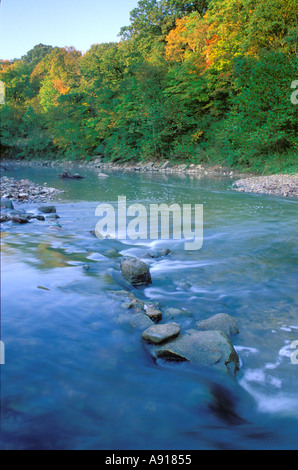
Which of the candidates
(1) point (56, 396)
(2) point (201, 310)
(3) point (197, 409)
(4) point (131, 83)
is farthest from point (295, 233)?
(4) point (131, 83)

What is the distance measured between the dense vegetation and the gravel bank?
2.05 meters

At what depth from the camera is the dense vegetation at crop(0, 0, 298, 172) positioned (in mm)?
16453

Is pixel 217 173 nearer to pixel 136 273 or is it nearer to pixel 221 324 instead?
pixel 136 273

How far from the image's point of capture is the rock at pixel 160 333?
281 cm

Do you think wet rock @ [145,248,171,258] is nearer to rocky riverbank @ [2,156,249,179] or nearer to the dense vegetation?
the dense vegetation

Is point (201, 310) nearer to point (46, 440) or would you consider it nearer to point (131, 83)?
point (46, 440)

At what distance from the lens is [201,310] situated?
144 inches

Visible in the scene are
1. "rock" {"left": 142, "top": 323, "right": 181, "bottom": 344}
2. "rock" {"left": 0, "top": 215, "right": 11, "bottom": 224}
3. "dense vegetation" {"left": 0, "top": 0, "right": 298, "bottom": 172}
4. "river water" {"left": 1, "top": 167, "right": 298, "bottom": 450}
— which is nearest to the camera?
"river water" {"left": 1, "top": 167, "right": 298, "bottom": 450}

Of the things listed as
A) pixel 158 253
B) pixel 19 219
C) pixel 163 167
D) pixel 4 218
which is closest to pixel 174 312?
pixel 158 253

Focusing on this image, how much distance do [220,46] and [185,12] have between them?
17448 millimetres

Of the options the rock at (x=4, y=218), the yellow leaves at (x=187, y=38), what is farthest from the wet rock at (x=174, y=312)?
the yellow leaves at (x=187, y=38)

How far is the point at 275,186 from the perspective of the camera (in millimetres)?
12969

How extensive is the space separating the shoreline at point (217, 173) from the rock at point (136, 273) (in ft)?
29.3

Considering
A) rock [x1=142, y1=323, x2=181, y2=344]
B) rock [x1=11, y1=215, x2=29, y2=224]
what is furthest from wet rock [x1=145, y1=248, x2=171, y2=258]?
rock [x1=11, y1=215, x2=29, y2=224]
